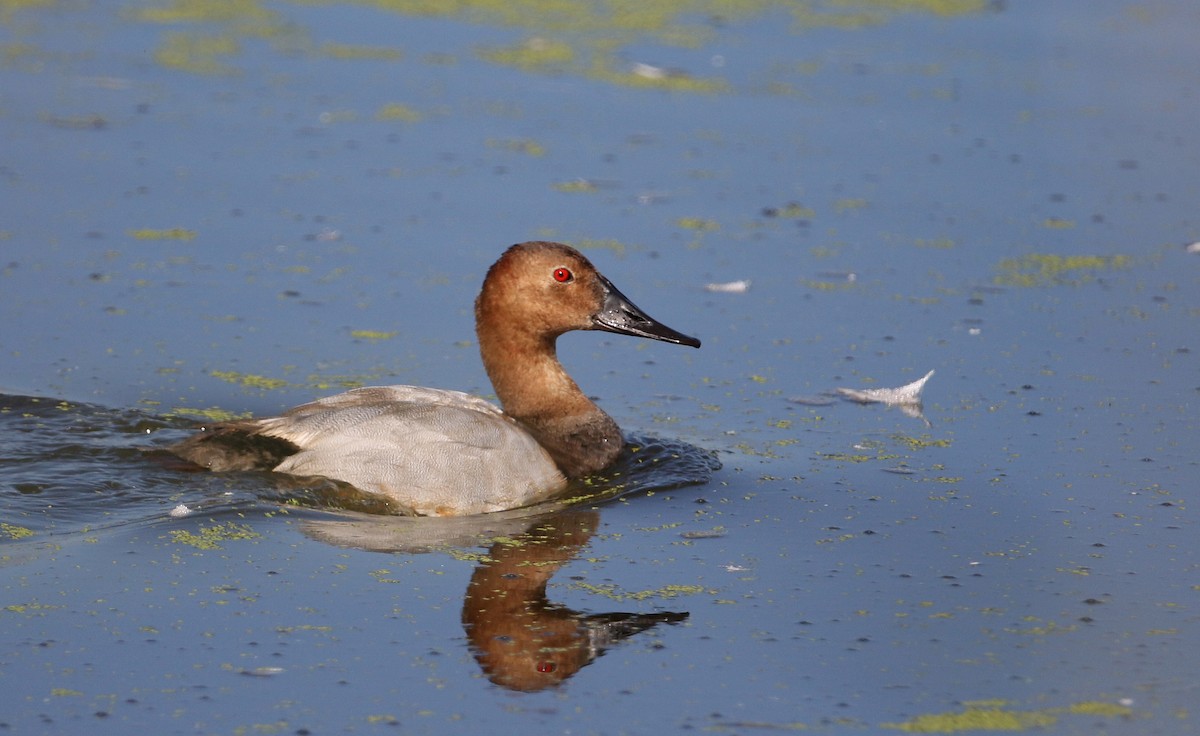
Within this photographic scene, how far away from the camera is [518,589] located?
6.13m

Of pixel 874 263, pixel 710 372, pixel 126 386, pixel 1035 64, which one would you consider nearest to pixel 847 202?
pixel 874 263

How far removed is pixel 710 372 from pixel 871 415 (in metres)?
1.03

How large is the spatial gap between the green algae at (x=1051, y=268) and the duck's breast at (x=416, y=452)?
425 cm

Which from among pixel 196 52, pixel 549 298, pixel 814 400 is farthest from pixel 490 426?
pixel 196 52

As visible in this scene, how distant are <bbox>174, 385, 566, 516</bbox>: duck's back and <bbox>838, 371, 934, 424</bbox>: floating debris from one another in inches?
78.6

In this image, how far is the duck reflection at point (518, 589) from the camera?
550 cm

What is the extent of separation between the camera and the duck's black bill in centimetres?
805

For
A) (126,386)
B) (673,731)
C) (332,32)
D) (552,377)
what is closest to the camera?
(673,731)

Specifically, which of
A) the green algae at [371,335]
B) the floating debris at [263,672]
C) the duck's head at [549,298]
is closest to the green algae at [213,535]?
the floating debris at [263,672]

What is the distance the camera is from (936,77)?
14.5m

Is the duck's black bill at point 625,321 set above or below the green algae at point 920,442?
above

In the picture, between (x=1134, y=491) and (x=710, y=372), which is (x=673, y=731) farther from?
(x=710, y=372)

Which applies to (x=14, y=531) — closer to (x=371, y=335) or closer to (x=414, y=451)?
(x=414, y=451)

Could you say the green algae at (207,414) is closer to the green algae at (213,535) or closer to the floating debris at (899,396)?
the green algae at (213,535)
